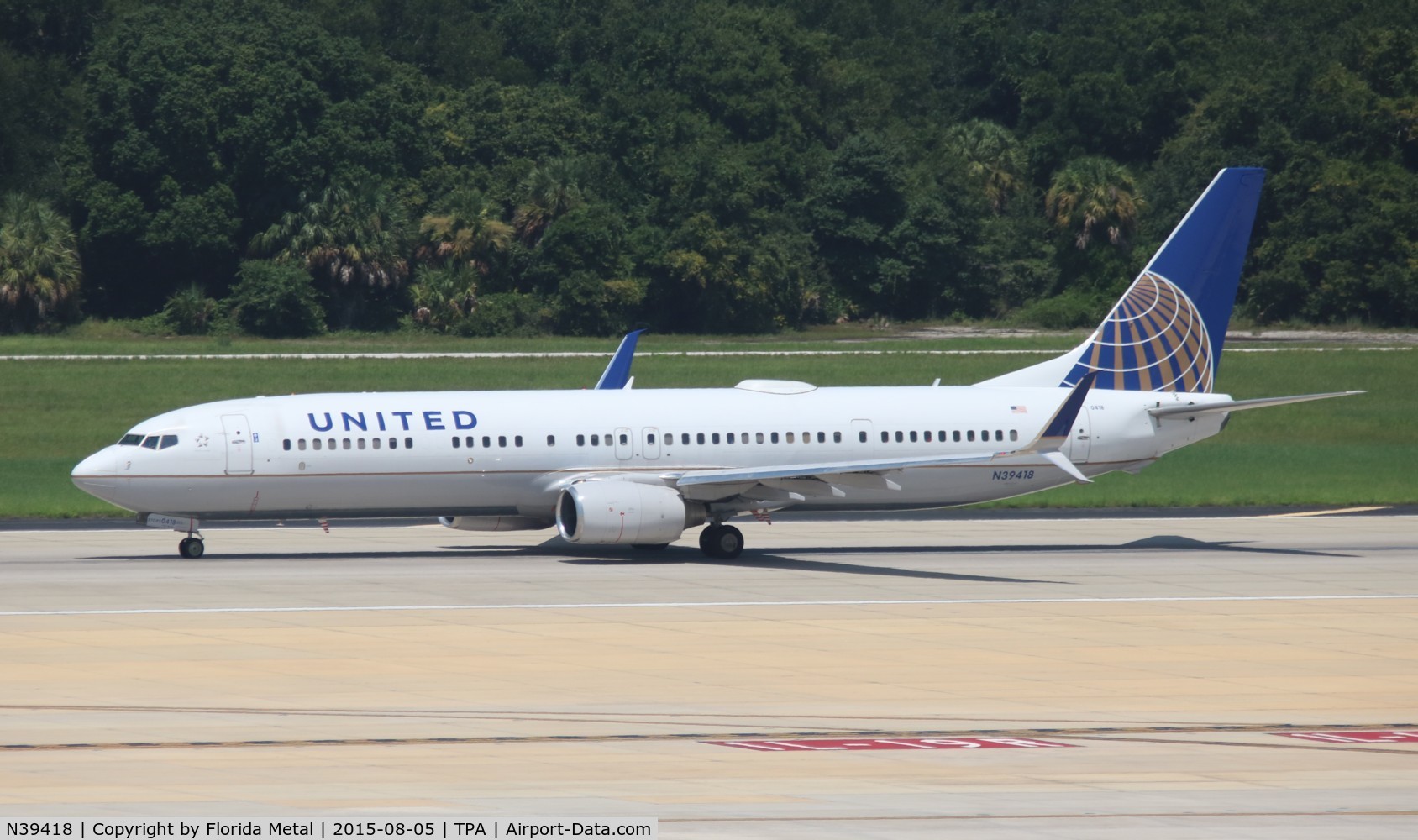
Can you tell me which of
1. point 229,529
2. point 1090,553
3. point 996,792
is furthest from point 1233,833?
point 229,529

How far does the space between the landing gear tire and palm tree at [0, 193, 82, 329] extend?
228 feet

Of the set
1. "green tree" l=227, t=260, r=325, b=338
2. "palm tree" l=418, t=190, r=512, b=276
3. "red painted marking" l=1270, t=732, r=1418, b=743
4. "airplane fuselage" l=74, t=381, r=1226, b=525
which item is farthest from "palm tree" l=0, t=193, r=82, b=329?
"red painted marking" l=1270, t=732, r=1418, b=743

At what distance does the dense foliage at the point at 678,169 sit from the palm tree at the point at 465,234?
0.61 feet

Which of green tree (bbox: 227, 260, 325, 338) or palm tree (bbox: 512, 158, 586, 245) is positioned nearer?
green tree (bbox: 227, 260, 325, 338)

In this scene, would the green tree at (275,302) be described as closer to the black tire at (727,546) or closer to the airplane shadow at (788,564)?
the airplane shadow at (788,564)

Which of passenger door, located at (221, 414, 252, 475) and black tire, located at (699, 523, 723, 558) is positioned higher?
passenger door, located at (221, 414, 252, 475)

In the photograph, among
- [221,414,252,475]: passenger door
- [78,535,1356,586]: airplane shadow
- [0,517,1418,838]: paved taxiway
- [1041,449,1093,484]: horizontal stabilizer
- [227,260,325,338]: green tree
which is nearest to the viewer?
[0,517,1418,838]: paved taxiway

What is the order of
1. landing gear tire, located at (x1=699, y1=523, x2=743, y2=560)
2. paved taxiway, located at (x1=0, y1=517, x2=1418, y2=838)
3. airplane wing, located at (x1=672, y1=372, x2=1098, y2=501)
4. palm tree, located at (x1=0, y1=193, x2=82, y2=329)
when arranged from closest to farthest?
paved taxiway, located at (x1=0, y1=517, x2=1418, y2=838) < airplane wing, located at (x1=672, y1=372, x2=1098, y2=501) < landing gear tire, located at (x1=699, y1=523, x2=743, y2=560) < palm tree, located at (x1=0, y1=193, x2=82, y2=329)

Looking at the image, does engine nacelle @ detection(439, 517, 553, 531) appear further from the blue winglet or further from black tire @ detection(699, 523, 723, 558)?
the blue winglet

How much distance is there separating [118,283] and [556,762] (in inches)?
3691

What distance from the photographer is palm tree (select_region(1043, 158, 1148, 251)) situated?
4520 inches

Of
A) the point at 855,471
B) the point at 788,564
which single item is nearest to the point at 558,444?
the point at 788,564

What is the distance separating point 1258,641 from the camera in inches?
1177
